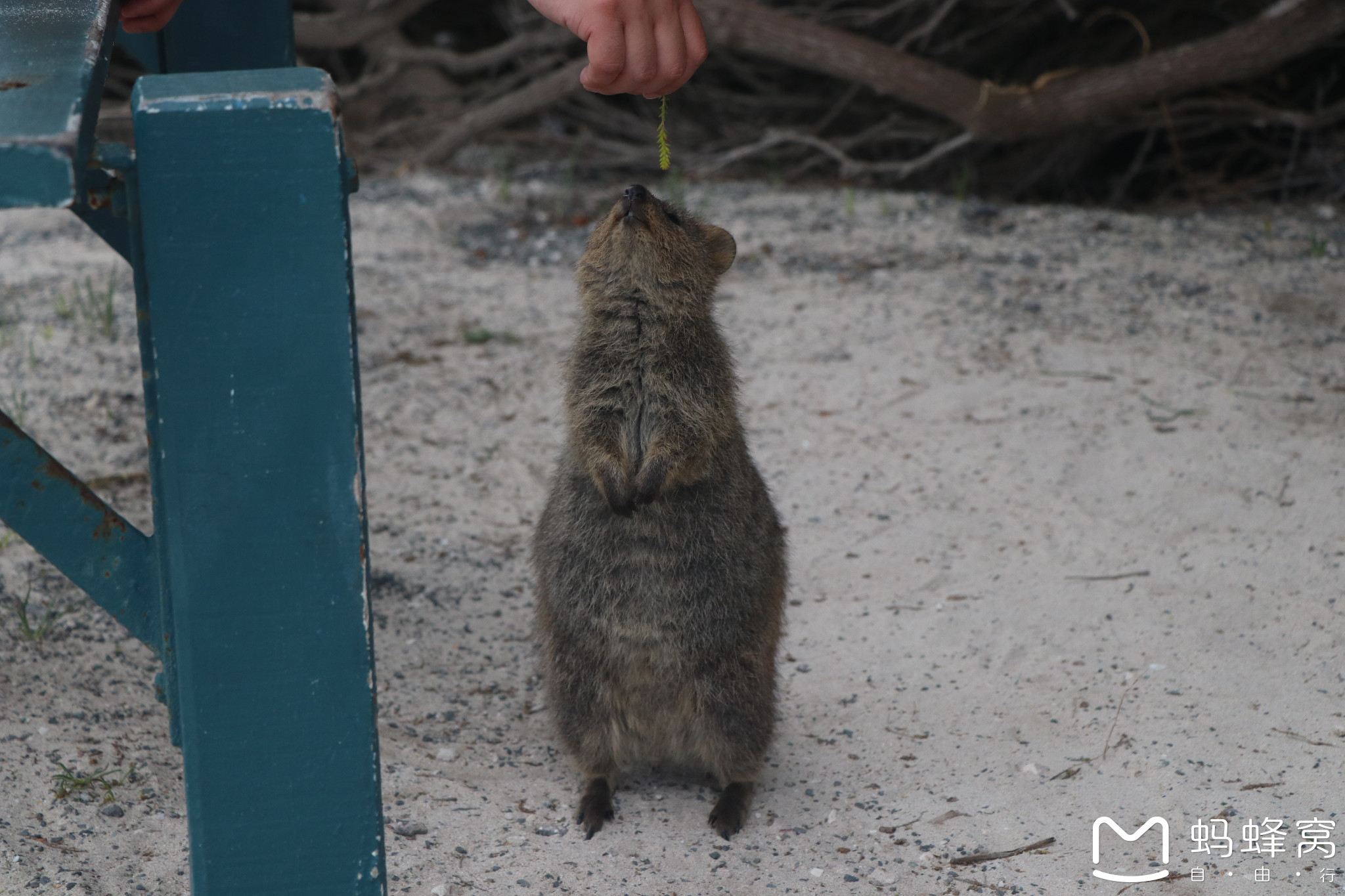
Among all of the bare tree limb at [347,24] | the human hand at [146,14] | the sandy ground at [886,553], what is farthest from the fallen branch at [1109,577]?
the bare tree limb at [347,24]

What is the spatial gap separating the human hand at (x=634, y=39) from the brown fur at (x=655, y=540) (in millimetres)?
857

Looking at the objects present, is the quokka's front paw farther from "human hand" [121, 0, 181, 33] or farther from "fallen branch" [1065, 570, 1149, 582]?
"fallen branch" [1065, 570, 1149, 582]

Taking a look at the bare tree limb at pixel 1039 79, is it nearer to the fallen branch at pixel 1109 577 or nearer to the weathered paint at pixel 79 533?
the fallen branch at pixel 1109 577

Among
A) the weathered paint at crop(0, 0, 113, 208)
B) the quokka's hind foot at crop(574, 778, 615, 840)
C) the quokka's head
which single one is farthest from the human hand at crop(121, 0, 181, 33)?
the quokka's hind foot at crop(574, 778, 615, 840)

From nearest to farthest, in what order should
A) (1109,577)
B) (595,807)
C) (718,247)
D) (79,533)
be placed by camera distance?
(79,533), (595,807), (718,247), (1109,577)

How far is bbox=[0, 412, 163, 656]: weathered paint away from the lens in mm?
2160

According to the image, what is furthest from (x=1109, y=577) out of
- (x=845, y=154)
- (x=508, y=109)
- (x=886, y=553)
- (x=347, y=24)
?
(x=347, y=24)

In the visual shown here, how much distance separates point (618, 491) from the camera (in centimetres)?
295

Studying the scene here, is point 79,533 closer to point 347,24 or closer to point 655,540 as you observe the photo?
point 655,540

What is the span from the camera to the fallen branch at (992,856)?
2.84 m

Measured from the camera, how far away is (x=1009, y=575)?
161 inches

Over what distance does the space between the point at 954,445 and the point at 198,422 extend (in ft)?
12.2

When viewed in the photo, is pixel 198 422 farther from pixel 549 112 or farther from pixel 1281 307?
pixel 549 112

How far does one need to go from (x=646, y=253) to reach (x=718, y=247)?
275 millimetres
